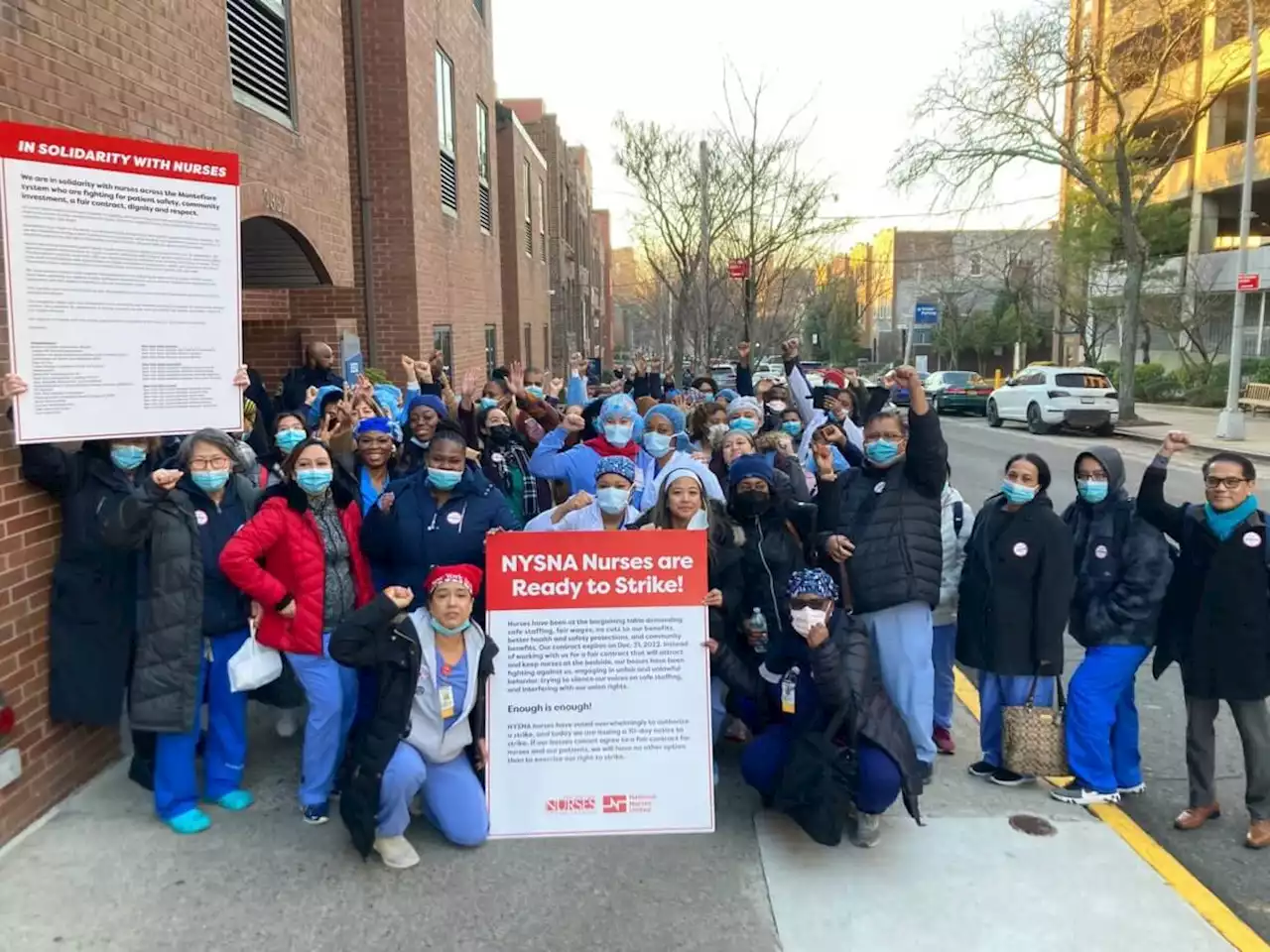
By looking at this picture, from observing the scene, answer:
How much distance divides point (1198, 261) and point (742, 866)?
111ft

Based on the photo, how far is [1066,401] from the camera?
23078 millimetres

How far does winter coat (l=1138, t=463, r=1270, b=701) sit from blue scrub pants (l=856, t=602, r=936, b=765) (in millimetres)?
1090

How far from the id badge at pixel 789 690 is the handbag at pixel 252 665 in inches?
87.7

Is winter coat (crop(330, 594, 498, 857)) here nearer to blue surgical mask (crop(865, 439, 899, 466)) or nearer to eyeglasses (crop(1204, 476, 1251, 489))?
blue surgical mask (crop(865, 439, 899, 466))

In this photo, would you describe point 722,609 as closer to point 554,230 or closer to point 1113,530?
point 1113,530

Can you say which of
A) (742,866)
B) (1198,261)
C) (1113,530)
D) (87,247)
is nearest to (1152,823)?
(1113,530)

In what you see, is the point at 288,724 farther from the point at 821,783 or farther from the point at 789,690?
the point at 821,783

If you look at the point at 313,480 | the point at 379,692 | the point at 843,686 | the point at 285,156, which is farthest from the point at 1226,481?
the point at 285,156

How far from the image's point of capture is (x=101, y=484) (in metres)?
4.28

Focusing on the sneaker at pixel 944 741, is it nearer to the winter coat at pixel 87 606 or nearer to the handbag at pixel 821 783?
the handbag at pixel 821 783

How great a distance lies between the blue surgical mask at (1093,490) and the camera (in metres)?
4.38

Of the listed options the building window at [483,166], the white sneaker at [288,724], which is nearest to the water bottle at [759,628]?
the white sneaker at [288,724]

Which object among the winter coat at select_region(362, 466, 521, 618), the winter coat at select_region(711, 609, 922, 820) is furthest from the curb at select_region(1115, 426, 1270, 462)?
the winter coat at select_region(362, 466, 521, 618)

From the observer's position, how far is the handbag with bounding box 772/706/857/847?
12.5 feet
